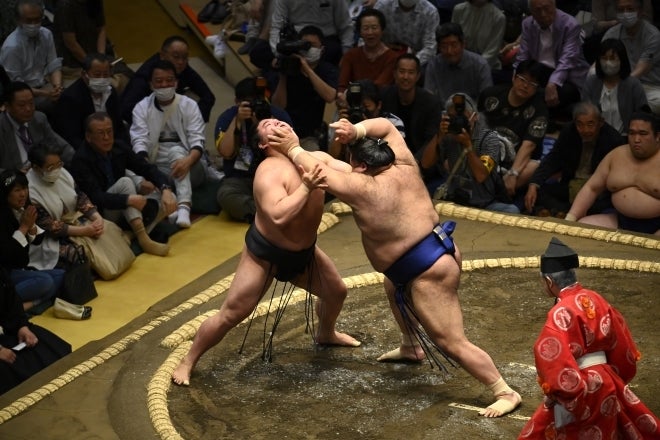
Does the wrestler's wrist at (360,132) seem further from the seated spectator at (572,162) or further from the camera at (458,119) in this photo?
the seated spectator at (572,162)

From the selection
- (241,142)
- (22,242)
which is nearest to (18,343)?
(22,242)

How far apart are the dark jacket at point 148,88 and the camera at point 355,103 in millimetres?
1303

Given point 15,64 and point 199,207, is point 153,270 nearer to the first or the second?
point 199,207

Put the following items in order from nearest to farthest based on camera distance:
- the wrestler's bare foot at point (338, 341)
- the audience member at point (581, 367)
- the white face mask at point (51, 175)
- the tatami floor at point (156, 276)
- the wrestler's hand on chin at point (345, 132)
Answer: the audience member at point (581, 367)
the wrestler's hand on chin at point (345, 132)
the wrestler's bare foot at point (338, 341)
the tatami floor at point (156, 276)
the white face mask at point (51, 175)

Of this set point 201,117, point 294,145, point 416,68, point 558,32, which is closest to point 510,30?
point 558,32

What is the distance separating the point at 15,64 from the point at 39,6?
1.11ft

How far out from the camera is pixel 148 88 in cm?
647

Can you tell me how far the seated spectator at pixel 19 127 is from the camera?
18.6ft

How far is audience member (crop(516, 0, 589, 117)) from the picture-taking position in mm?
6555

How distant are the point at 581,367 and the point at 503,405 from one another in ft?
2.15

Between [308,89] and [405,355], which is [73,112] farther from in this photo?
[405,355]

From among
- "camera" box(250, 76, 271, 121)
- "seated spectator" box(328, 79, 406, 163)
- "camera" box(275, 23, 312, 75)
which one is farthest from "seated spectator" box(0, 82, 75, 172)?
"seated spectator" box(328, 79, 406, 163)

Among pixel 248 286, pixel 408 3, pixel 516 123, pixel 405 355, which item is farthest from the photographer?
pixel 408 3

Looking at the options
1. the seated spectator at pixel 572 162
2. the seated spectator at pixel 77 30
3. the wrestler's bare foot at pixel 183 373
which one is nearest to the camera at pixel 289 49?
the seated spectator at pixel 77 30
